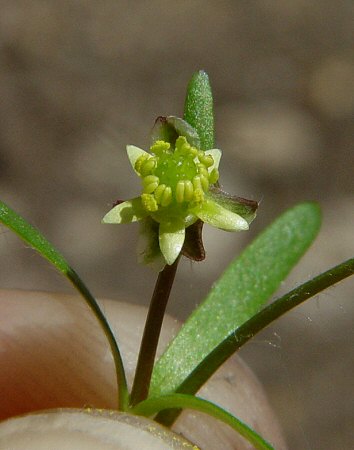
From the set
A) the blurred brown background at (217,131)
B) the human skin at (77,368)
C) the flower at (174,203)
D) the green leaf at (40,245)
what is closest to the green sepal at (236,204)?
the flower at (174,203)

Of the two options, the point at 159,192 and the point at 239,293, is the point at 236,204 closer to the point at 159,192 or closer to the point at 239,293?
the point at 159,192

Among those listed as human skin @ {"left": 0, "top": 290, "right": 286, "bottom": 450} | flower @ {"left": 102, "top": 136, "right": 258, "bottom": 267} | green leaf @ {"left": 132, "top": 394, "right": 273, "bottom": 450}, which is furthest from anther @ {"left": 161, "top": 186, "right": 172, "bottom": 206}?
human skin @ {"left": 0, "top": 290, "right": 286, "bottom": 450}

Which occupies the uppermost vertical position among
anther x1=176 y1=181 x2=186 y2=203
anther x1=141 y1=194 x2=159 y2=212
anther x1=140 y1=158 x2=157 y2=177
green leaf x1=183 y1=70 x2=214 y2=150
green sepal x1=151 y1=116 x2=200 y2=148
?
green leaf x1=183 y1=70 x2=214 y2=150

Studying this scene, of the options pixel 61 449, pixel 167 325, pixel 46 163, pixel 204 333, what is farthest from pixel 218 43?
pixel 61 449

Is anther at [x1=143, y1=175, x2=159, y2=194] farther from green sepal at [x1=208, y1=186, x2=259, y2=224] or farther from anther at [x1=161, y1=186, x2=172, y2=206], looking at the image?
green sepal at [x1=208, y1=186, x2=259, y2=224]

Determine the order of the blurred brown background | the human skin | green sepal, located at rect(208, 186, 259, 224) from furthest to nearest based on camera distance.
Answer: the blurred brown background → the human skin → green sepal, located at rect(208, 186, 259, 224)

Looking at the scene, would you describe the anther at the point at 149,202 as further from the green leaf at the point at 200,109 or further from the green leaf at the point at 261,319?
the green leaf at the point at 261,319

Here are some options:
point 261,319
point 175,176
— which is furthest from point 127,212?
point 261,319
